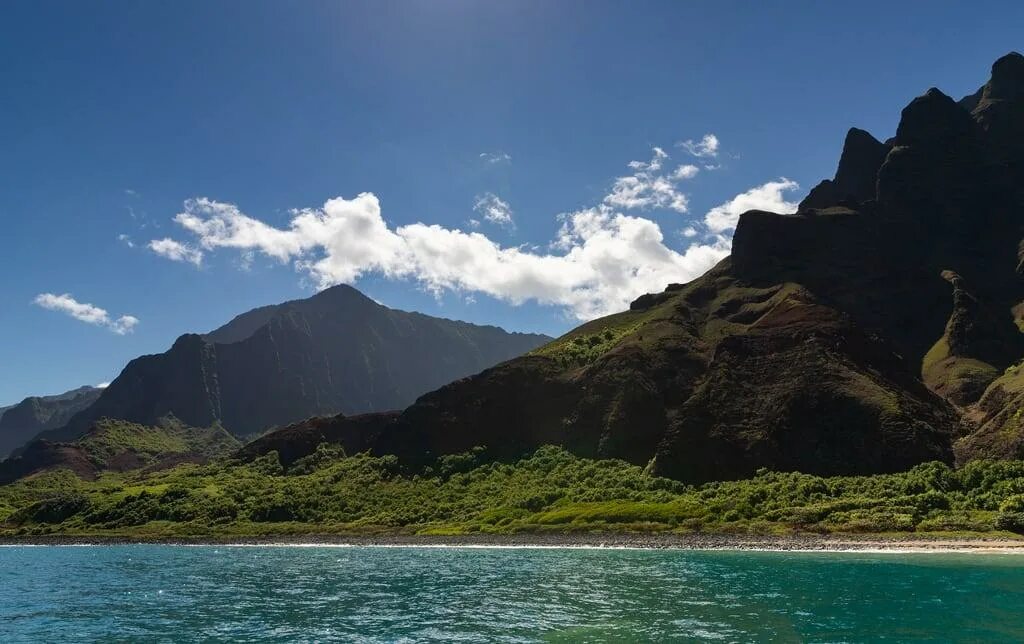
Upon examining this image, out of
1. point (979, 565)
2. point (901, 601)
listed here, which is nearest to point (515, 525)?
point (979, 565)

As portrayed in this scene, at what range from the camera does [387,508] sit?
173250 millimetres

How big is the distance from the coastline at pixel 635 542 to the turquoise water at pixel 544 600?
6.45m

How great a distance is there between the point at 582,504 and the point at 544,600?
87666 millimetres

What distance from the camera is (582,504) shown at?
14162 cm

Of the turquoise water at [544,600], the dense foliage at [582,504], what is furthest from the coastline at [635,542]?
the turquoise water at [544,600]

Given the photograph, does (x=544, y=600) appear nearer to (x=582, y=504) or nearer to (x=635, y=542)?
(x=635, y=542)

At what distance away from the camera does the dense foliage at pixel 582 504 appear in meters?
106

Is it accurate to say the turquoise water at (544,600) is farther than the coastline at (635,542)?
No

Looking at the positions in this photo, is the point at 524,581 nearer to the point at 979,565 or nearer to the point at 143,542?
the point at 979,565

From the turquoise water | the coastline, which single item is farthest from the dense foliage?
the turquoise water

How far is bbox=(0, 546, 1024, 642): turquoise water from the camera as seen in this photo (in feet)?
143

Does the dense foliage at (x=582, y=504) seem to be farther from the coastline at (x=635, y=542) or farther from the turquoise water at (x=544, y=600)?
the turquoise water at (x=544, y=600)

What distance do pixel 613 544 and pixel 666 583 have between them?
4707cm

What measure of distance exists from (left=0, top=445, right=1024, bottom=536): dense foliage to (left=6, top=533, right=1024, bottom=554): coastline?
17.4 ft
